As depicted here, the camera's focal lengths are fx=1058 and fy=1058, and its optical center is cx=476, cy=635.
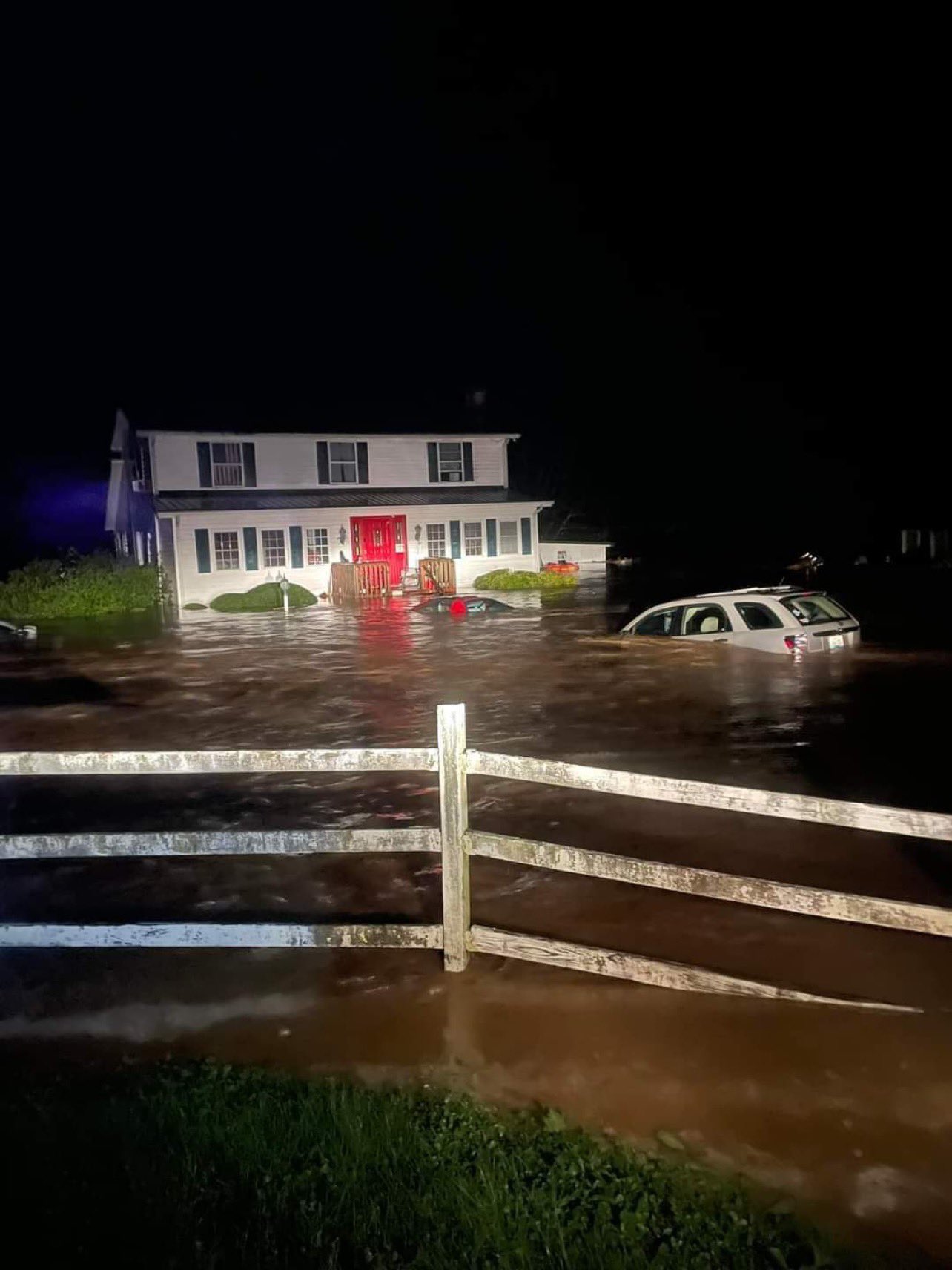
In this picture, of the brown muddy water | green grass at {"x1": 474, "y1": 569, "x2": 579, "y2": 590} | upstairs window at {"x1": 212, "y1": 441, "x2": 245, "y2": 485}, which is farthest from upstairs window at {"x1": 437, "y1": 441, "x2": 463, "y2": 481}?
the brown muddy water

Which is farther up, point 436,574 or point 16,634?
point 436,574

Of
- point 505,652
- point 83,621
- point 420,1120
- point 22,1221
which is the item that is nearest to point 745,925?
point 420,1120

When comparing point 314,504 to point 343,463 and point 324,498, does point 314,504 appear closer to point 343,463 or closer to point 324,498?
point 324,498

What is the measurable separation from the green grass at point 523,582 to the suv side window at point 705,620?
1740 cm

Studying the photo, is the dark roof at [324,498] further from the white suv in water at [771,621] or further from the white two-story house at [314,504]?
the white suv in water at [771,621]

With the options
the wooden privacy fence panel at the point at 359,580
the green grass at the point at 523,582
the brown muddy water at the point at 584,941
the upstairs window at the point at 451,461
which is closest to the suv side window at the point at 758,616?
the brown muddy water at the point at 584,941

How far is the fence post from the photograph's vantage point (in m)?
5.19

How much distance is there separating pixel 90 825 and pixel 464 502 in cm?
2896

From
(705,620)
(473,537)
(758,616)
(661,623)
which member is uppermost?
(473,537)

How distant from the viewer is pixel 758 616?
55.5ft

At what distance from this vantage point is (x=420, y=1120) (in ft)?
13.8

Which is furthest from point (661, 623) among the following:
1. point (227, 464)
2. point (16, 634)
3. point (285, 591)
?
point (227, 464)

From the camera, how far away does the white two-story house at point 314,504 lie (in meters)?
33.2

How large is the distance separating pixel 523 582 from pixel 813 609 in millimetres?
19276
